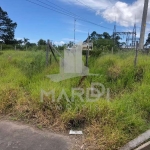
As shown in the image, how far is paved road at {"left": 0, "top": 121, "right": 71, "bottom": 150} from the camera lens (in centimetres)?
235

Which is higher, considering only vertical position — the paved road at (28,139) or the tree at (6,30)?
the tree at (6,30)

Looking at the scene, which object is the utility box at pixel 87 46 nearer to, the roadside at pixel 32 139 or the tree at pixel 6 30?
the roadside at pixel 32 139

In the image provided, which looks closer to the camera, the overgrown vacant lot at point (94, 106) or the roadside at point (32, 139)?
the roadside at point (32, 139)

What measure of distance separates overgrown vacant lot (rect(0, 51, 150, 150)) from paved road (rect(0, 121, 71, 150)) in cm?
22

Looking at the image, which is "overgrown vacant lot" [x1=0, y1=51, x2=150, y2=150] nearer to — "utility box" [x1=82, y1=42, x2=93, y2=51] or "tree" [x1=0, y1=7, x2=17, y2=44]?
"utility box" [x1=82, y1=42, x2=93, y2=51]

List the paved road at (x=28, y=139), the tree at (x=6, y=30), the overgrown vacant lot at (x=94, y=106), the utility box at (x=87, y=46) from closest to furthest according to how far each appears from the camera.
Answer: the paved road at (x=28, y=139) < the overgrown vacant lot at (x=94, y=106) < the utility box at (x=87, y=46) < the tree at (x=6, y=30)

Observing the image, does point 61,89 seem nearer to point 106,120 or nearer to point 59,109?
point 59,109

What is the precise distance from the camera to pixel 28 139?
2518 millimetres

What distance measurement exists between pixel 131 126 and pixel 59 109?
1210 millimetres

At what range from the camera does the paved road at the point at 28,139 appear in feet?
7.71

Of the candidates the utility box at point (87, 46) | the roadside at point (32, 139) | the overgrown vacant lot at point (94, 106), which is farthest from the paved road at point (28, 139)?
the utility box at point (87, 46)

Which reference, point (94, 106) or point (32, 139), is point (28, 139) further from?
point (94, 106)

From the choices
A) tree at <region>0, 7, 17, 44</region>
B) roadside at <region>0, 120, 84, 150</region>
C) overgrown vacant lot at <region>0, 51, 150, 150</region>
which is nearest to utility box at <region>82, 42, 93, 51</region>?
overgrown vacant lot at <region>0, 51, 150, 150</region>

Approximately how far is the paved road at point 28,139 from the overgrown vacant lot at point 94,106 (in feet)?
0.73
